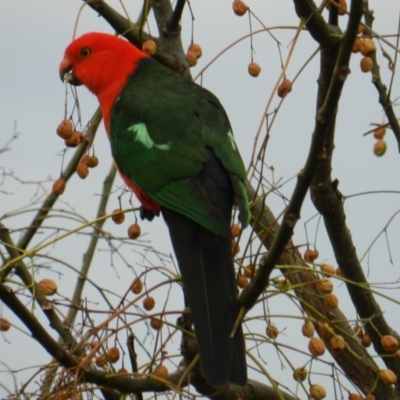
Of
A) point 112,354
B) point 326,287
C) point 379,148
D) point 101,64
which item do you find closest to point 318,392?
point 326,287

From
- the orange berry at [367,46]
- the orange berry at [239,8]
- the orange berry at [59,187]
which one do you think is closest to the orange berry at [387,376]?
the orange berry at [367,46]

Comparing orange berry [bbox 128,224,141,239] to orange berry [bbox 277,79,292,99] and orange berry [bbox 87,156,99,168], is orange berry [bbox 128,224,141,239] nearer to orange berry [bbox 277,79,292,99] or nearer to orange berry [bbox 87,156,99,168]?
orange berry [bbox 87,156,99,168]

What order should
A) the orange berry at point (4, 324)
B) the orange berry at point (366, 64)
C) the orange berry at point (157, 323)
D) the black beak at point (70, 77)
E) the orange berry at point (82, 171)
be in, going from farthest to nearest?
the black beak at point (70, 77), the orange berry at point (82, 171), the orange berry at point (366, 64), the orange berry at point (4, 324), the orange berry at point (157, 323)

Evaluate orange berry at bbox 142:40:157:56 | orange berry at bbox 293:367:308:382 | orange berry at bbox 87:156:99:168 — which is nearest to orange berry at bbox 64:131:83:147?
orange berry at bbox 87:156:99:168

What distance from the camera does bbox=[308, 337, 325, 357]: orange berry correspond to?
219 cm

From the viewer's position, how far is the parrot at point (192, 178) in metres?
2.28

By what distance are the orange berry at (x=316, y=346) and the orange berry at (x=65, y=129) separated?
100 centimetres

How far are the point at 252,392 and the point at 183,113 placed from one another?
0.89 meters

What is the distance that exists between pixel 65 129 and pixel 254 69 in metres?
0.62

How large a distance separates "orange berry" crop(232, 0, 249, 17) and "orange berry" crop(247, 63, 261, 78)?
9.4 inches

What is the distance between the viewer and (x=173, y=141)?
9.14 ft

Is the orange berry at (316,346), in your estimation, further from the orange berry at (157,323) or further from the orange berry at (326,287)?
the orange berry at (157,323)

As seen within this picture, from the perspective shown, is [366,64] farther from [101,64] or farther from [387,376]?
[101,64]

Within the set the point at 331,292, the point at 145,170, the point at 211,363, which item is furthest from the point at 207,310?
the point at 145,170
